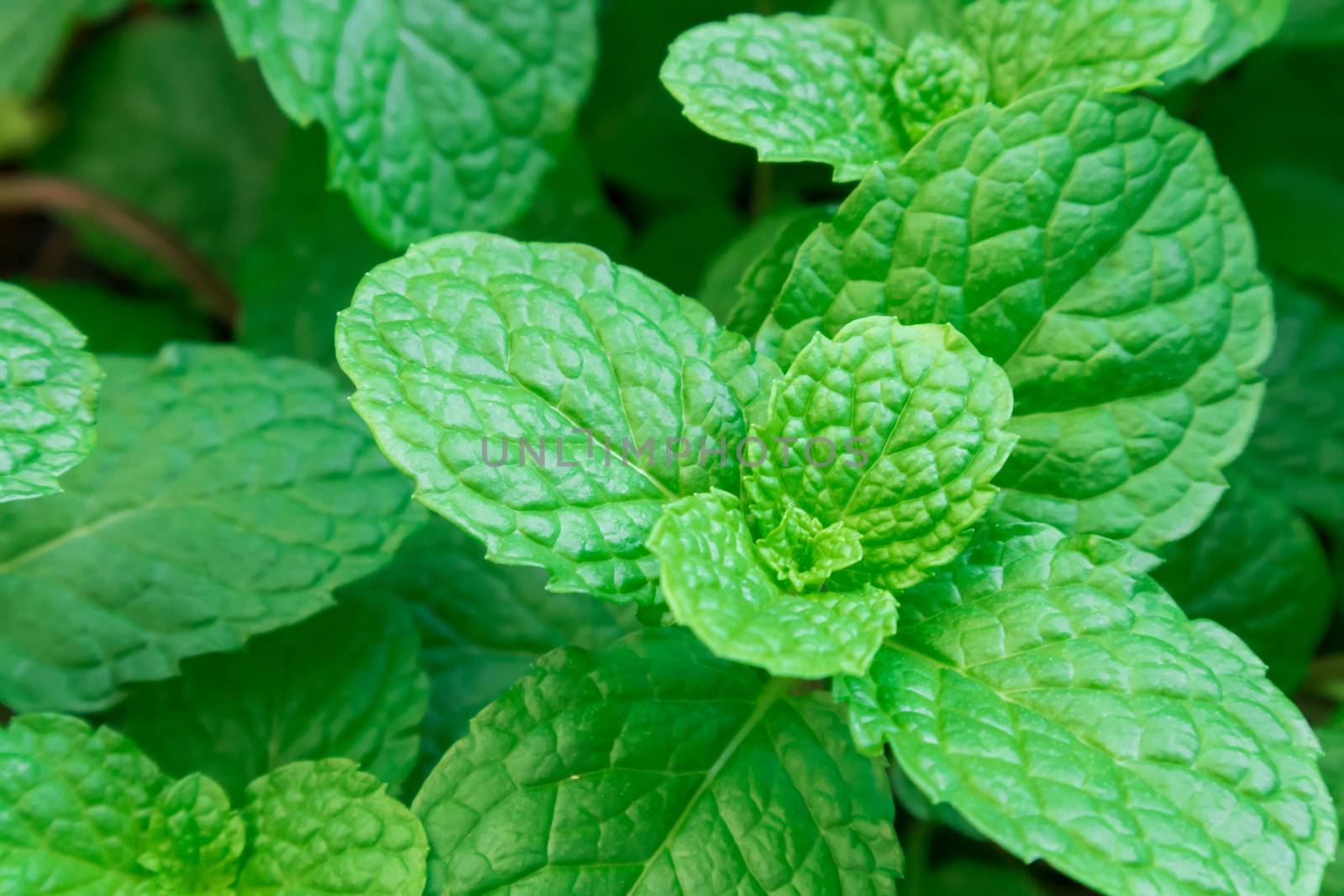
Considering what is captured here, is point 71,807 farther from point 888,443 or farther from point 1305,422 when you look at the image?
point 1305,422

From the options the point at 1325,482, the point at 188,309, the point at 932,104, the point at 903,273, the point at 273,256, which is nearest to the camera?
the point at 903,273

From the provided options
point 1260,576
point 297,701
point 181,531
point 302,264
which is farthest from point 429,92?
point 1260,576

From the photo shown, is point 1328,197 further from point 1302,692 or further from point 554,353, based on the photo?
point 554,353

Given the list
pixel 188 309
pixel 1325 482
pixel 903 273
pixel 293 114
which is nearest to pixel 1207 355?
pixel 903 273

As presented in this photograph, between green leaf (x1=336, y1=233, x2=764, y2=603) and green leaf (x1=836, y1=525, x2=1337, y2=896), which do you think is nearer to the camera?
green leaf (x1=836, y1=525, x2=1337, y2=896)

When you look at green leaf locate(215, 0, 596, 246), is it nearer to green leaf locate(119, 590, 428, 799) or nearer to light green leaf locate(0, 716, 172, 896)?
green leaf locate(119, 590, 428, 799)

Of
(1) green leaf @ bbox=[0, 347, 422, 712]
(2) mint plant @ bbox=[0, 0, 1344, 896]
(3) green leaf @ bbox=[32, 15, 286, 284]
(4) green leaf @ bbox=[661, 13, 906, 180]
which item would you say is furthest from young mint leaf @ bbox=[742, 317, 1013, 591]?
(3) green leaf @ bbox=[32, 15, 286, 284]

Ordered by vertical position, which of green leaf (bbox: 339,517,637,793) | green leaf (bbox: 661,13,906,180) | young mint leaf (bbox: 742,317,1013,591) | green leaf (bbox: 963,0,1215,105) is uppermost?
green leaf (bbox: 963,0,1215,105)

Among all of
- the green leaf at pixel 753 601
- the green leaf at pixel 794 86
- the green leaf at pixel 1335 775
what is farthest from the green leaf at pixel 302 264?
the green leaf at pixel 1335 775

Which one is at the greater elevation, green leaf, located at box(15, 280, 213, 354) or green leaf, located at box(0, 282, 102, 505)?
green leaf, located at box(0, 282, 102, 505)
